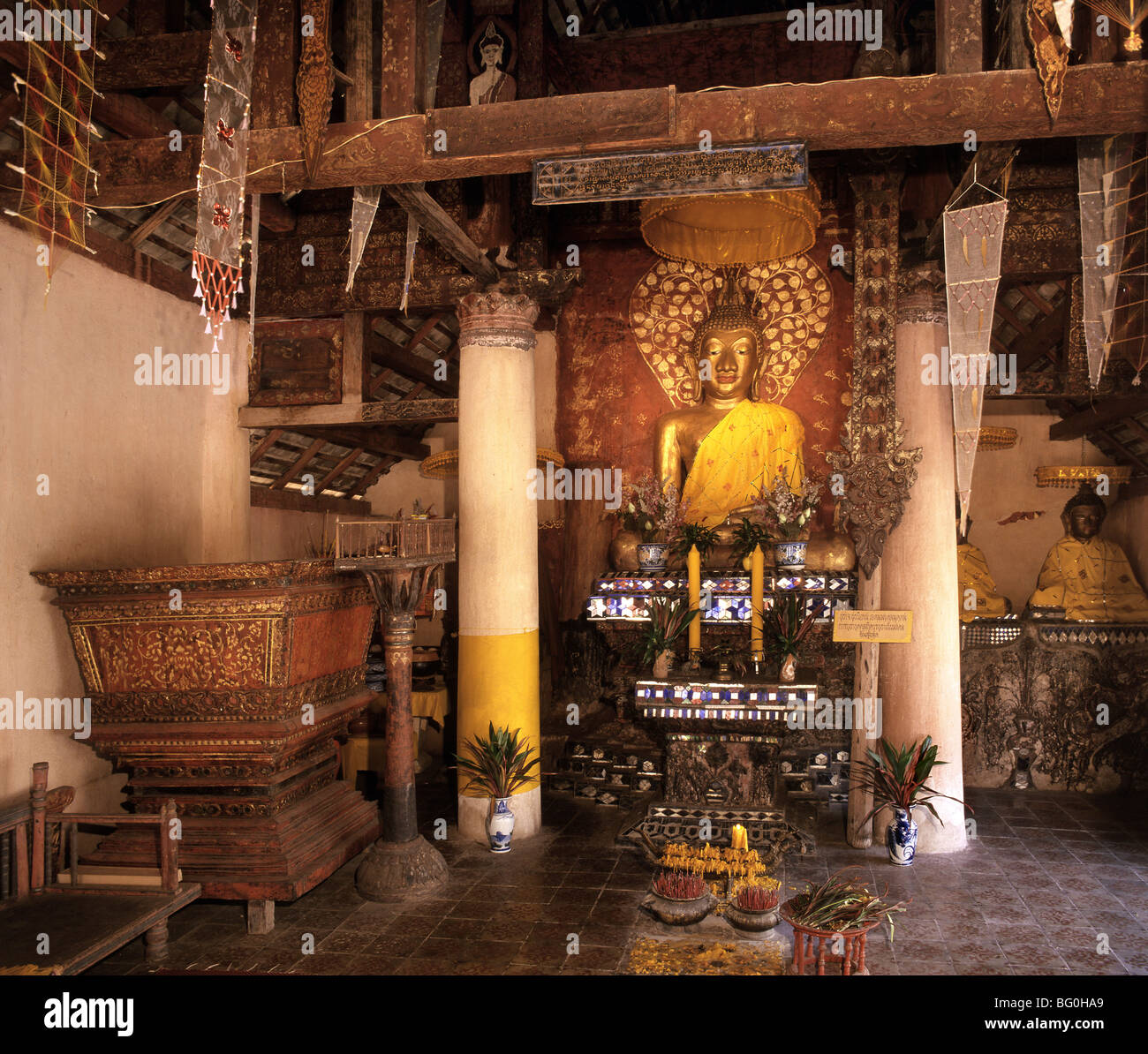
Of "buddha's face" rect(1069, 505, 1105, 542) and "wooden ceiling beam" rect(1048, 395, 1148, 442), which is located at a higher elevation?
"wooden ceiling beam" rect(1048, 395, 1148, 442)

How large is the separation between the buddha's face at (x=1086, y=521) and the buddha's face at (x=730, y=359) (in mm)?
3708

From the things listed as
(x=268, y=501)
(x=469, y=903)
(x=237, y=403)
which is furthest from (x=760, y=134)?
(x=268, y=501)

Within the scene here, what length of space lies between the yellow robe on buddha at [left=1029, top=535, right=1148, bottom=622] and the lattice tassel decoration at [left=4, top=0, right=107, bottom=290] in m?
8.67

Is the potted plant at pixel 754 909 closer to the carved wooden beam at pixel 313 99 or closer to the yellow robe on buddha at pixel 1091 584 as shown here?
the carved wooden beam at pixel 313 99

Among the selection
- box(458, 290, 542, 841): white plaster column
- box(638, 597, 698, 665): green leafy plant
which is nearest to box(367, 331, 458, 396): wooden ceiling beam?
box(458, 290, 542, 841): white plaster column

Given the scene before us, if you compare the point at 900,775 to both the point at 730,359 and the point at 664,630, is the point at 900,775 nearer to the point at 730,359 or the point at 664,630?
the point at 664,630

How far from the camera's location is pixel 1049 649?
27.2 ft

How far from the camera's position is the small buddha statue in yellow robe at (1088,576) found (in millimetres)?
8594

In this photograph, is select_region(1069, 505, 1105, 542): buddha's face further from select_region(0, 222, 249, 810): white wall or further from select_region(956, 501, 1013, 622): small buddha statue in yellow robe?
select_region(0, 222, 249, 810): white wall

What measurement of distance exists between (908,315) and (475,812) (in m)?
A: 5.28

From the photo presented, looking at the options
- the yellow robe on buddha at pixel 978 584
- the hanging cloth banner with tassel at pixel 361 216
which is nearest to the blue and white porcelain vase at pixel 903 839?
the yellow robe on buddha at pixel 978 584

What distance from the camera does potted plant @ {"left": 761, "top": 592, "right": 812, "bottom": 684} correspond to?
709cm

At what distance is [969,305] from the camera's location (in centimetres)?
576

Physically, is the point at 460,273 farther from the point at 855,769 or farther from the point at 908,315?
Result: the point at 855,769
